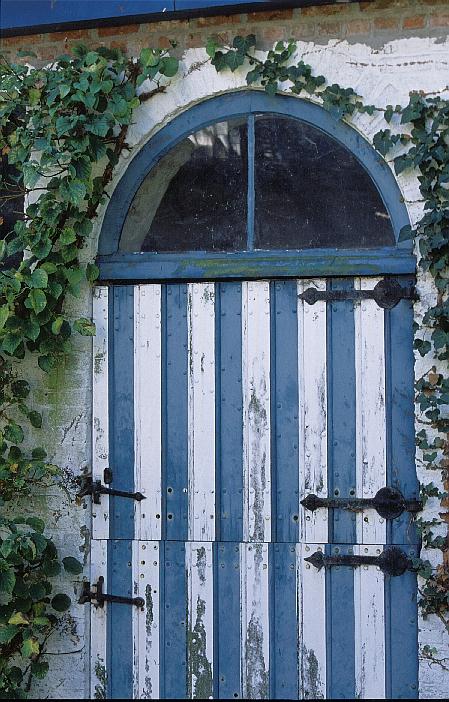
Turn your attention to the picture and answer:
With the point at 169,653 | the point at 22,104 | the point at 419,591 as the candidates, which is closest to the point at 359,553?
the point at 419,591

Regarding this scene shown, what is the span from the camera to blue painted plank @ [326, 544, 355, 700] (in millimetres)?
3818

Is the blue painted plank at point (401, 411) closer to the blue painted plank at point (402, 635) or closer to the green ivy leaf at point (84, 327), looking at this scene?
the blue painted plank at point (402, 635)

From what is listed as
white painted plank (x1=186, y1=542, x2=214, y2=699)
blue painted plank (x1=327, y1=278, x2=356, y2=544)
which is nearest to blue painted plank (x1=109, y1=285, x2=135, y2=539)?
white painted plank (x1=186, y1=542, x2=214, y2=699)

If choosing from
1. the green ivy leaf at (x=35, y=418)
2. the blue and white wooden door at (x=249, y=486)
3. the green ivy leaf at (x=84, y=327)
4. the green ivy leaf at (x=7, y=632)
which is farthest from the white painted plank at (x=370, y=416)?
the green ivy leaf at (x=7, y=632)

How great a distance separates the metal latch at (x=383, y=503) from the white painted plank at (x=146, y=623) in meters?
0.83

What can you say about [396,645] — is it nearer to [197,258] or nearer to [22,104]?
[197,258]

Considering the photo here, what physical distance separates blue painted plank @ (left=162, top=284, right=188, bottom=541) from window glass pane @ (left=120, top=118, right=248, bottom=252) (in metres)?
0.26

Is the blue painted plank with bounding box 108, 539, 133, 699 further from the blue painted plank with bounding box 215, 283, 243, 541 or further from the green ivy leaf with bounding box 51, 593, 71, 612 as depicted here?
the blue painted plank with bounding box 215, 283, 243, 541

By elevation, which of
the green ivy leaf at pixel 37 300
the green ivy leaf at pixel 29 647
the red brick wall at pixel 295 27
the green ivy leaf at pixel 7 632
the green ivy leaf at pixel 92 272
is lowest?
the green ivy leaf at pixel 29 647

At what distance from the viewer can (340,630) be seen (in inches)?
151

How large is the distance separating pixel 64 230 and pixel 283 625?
2057mm

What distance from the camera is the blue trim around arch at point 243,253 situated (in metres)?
3.84

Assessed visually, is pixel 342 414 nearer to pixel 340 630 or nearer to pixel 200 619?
pixel 340 630

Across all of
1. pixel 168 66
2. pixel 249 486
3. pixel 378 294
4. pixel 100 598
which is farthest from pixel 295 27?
pixel 100 598
